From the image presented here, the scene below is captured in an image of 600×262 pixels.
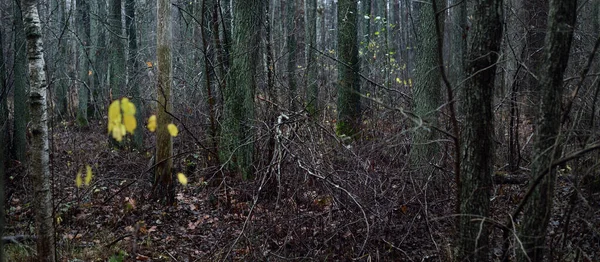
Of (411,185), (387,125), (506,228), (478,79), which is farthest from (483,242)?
(387,125)

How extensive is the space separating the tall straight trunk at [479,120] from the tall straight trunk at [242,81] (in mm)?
4946

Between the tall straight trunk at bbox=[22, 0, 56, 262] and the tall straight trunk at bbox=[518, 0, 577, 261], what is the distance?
443 cm

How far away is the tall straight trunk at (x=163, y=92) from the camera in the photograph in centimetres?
755

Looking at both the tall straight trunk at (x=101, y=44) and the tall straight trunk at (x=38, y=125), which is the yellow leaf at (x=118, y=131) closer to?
the tall straight trunk at (x=38, y=125)

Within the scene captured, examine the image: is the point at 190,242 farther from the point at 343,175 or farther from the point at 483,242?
the point at 483,242

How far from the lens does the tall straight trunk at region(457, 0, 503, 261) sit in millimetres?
3871

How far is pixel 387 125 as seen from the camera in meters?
8.56

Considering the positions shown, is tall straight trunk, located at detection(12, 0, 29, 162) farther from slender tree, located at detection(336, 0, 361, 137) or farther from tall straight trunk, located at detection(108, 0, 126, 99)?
slender tree, located at detection(336, 0, 361, 137)

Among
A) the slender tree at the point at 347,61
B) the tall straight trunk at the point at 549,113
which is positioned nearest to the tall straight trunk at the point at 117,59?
the slender tree at the point at 347,61

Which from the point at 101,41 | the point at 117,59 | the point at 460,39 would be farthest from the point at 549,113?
the point at 101,41

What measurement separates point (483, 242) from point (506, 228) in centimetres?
32

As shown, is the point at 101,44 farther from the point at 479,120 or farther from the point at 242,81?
the point at 479,120

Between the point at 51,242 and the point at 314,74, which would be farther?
the point at 314,74

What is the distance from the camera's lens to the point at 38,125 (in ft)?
15.9
